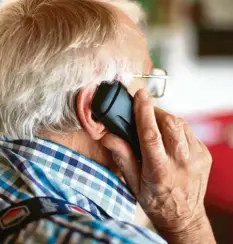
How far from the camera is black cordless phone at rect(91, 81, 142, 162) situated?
0.85 metres

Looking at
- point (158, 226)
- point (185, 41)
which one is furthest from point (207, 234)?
point (185, 41)

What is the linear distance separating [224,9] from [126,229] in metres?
2.57

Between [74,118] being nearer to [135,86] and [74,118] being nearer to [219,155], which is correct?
[135,86]

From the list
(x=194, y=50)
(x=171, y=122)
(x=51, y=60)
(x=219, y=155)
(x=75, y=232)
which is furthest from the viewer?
(x=194, y=50)

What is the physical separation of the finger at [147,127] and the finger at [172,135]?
0.12 ft

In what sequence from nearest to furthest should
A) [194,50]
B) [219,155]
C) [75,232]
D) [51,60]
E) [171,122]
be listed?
[75,232] → [51,60] → [171,122] → [219,155] → [194,50]

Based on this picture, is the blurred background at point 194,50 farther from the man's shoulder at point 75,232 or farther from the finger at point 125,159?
the man's shoulder at point 75,232

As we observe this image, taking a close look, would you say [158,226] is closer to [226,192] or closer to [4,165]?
[4,165]

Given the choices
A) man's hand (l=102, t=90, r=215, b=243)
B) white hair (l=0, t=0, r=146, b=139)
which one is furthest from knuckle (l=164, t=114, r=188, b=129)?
white hair (l=0, t=0, r=146, b=139)

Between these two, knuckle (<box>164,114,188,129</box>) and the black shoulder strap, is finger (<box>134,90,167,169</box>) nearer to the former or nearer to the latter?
knuckle (<box>164,114,188,129</box>)

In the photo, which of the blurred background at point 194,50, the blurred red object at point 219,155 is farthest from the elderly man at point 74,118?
the blurred background at point 194,50

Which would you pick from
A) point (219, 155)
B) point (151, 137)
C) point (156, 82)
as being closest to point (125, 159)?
point (151, 137)

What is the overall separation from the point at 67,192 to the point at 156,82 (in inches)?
11.4

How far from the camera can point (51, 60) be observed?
826 millimetres
